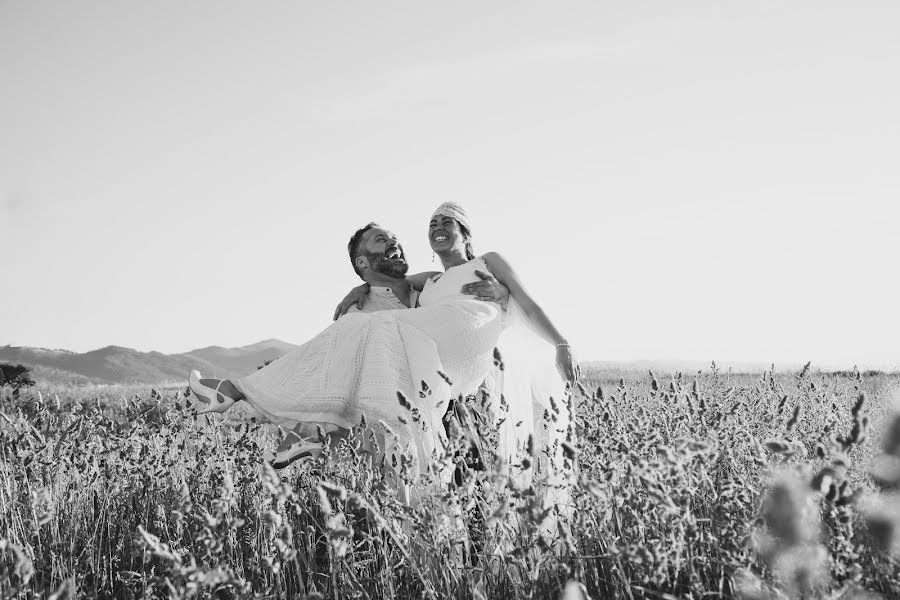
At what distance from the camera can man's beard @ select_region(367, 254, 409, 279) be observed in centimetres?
462

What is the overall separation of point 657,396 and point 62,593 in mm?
2511

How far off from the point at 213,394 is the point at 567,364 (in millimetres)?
1895

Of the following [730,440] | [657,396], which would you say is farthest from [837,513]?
[657,396]

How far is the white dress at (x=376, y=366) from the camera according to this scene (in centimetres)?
360

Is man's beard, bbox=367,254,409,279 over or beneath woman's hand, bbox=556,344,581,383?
over

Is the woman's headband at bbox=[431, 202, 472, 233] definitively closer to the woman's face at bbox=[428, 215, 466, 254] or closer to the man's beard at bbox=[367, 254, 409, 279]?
the woman's face at bbox=[428, 215, 466, 254]

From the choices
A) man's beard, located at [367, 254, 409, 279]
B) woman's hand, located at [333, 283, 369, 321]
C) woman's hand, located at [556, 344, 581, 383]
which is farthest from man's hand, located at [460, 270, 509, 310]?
woman's hand, located at [333, 283, 369, 321]

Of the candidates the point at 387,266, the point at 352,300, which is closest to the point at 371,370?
the point at 352,300

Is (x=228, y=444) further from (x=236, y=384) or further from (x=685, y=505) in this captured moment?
(x=685, y=505)

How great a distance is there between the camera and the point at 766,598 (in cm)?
131

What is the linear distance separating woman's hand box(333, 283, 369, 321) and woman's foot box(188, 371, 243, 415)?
2.89 ft

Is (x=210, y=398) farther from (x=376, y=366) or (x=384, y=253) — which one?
(x=384, y=253)

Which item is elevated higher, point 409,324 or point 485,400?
point 409,324

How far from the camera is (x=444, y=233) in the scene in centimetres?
452
